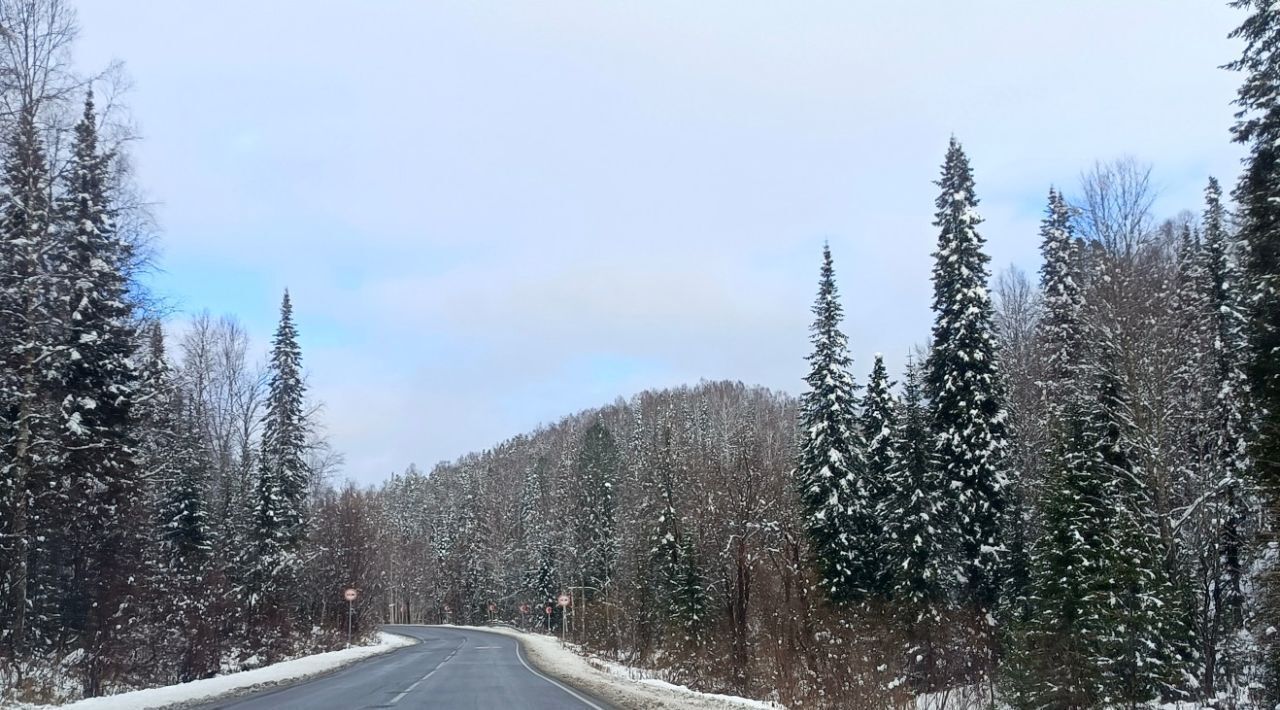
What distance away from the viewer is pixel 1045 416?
3547 centimetres

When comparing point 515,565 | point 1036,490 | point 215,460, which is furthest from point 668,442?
point 515,565

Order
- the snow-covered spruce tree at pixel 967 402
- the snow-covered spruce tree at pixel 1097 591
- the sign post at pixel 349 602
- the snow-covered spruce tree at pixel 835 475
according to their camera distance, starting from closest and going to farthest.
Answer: the snow-covered spruce tree at pixel 1097 591 → the snow-covered spruce tree at pixel 967 402 → the snow-covered spruce tree at pixel 835 475 → the sign post at pixel 349 602

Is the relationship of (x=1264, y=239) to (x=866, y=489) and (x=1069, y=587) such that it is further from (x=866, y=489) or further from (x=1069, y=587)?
(x=866, y=489)

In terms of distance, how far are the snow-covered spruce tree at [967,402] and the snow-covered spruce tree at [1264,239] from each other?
13614mm

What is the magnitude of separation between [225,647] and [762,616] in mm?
21915

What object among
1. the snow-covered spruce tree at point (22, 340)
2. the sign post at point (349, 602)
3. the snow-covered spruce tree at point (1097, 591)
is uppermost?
the snow-covered spruce tree at point (22, 340)

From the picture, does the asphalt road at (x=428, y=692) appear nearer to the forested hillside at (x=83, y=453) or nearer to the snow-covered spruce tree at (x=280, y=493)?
the forested hillside at (x=83, y=453)

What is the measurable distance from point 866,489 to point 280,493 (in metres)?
30.1

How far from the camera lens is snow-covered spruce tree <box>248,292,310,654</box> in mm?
46375

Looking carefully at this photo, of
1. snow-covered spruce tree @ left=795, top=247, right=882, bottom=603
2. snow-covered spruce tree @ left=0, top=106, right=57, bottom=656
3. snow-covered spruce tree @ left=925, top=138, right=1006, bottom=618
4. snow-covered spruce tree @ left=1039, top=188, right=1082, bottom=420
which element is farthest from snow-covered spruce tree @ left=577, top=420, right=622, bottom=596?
snow-covered spruce tree @ left=0, top=106, right=57, bottom=656

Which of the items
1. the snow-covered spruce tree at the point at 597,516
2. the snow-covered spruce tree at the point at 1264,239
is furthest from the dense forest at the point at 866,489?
the snow-covered spruce tree at the point at 597,516

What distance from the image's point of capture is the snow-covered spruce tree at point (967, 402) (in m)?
35.2

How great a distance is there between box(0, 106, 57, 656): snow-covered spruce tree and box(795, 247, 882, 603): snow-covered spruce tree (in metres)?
27.2

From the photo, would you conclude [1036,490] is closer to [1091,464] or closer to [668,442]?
[1091,464]
